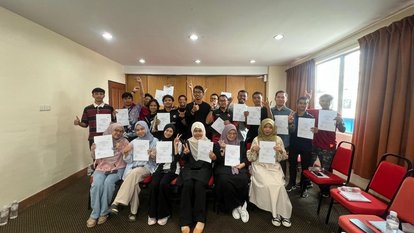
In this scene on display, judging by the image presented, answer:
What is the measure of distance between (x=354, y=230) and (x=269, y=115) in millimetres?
1689

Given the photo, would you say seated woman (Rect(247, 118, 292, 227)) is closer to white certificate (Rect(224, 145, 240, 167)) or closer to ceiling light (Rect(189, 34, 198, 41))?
white certificate (Rect(224, 145, 240, 167))

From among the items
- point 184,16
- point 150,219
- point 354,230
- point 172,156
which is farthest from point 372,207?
point 184,16

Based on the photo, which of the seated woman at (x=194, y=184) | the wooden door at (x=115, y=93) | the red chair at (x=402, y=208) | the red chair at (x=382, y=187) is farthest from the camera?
the wooden door at (x=115, y=93)

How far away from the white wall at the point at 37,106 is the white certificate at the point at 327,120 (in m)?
4.05

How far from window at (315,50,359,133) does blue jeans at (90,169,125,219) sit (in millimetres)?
3830

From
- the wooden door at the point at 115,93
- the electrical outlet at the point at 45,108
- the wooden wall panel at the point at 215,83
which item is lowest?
the electrical outlet at the point at 45,108

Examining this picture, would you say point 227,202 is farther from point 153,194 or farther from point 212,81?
point 212,81

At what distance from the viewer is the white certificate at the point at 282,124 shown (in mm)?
2734

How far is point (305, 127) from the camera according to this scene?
266 cm

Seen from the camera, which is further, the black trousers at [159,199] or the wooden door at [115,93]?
the wooden door at [115,93]

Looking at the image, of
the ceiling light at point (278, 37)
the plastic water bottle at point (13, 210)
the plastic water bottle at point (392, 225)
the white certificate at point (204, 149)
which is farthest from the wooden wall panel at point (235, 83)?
the plastic water bottle at point (13, 210)

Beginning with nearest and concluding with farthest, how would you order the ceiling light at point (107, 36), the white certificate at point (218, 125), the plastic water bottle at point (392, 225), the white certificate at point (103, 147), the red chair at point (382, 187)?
the plastic water bottle at point (392, 225), the red chair at point (382, 187), the white certificate at point (103, 147), the white certificate at point (218, 125), the ceiling light at point (107, 36)

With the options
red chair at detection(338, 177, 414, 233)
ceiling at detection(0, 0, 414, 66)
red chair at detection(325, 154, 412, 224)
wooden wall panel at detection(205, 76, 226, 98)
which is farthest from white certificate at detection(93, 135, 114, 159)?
wooden wall panel at detection(205, 76, 226, 98)

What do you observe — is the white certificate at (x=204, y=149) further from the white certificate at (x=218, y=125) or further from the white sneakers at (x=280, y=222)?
the white sneakers at (x=280, y=222)
